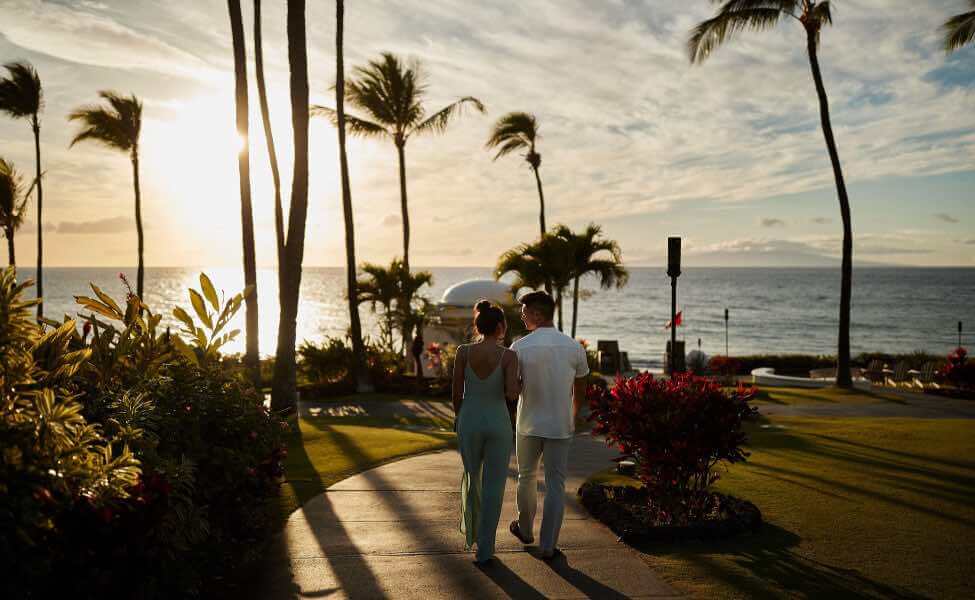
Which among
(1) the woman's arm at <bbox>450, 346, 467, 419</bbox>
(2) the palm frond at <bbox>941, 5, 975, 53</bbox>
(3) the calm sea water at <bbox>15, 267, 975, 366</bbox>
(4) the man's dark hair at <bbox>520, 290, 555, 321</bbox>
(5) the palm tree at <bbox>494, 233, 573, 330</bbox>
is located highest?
(2) the palm frond at <bbox>941, 5, 975, 53</bbox>

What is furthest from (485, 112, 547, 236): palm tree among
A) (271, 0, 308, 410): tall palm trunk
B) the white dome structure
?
(271, 0, 308, 410): tall palm trunk

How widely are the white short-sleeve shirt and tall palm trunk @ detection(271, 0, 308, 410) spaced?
873cm

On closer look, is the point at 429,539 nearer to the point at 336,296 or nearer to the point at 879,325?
the point at 879,325

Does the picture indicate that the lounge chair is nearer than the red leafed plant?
No

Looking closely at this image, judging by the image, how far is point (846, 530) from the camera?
22.5ft

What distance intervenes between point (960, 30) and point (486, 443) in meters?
25.3

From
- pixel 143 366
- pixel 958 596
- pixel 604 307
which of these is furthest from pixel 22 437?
pixel 604 307

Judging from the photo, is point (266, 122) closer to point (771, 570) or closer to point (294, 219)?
point (294, 219)

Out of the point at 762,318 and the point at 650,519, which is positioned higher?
the point at 650,519

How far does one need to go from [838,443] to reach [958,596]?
7.56m

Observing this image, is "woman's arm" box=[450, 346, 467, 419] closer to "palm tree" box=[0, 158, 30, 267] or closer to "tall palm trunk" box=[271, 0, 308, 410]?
"tall palm trunk" box=[271, 0, 308, 410]

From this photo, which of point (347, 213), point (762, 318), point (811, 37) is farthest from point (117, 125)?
point (762, 318)

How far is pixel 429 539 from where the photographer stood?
20.5ft

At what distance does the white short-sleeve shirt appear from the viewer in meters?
5.75
